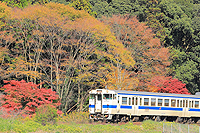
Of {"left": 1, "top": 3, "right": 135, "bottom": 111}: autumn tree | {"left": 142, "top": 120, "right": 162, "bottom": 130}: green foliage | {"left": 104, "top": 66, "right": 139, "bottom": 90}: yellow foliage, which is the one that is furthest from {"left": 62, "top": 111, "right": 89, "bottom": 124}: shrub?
{"left": 104, "top": 66, "right": 139, "bottom": 90}: yellow foliage

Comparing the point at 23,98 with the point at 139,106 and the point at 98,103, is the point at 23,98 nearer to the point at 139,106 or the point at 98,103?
the point at 98,103

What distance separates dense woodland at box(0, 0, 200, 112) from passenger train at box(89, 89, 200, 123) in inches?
232

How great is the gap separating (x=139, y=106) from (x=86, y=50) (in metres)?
8.38

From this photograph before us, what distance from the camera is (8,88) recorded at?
78.0 ft

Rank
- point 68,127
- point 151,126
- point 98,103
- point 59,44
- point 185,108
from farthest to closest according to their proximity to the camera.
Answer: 1. point 59,44
2. point 185,108
3. point 98,103
4. point 151,126
5. point 68,127

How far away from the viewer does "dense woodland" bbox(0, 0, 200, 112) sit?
28250mm

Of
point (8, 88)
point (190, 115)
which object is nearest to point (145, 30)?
point (190, 115)

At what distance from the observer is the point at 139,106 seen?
79.4 feet

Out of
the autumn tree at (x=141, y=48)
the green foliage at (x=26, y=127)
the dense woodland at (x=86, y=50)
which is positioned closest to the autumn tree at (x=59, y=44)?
the dense woodland at (x=86, y=50)

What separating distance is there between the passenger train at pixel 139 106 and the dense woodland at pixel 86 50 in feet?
19.3

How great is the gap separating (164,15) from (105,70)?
646 inches

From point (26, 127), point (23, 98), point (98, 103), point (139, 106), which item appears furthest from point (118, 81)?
point (26, 127)

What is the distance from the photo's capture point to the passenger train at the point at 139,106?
910 inches

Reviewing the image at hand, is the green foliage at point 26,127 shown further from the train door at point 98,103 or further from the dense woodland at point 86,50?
the dense woodland at point 86,50
